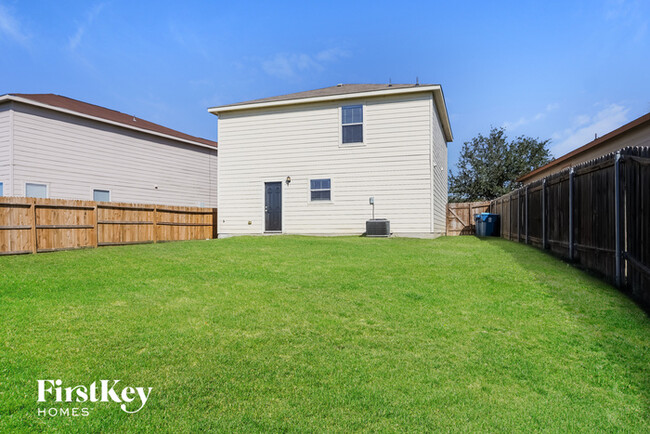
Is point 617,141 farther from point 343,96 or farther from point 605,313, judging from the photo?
point 605,313

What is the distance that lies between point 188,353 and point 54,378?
965 millimetres

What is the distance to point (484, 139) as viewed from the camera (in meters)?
31.4

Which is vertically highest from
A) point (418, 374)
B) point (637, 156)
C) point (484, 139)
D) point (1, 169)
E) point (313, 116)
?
point (484, 139)

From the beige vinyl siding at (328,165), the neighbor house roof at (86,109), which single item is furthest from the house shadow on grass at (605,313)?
the neighbor house roof at (86,109)

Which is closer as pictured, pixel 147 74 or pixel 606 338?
pixel 606 338

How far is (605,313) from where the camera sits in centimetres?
418

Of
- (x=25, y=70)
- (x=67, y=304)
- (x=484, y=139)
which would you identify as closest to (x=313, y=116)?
(x=67, y=304)

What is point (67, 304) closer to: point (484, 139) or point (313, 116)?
point (313, 116)

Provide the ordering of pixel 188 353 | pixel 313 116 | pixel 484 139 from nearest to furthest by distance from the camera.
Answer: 1. pixel 188 353
2. pixel 313 116
3. pixel 484 139

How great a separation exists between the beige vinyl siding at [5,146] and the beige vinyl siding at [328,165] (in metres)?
7.90

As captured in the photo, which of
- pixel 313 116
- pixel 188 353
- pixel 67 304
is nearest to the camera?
pixel 188 353

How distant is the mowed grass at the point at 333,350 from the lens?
232 centimetres

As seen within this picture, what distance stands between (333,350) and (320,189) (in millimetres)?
11638

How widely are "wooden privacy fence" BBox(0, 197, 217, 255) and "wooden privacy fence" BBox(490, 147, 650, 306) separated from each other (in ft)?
41.8
